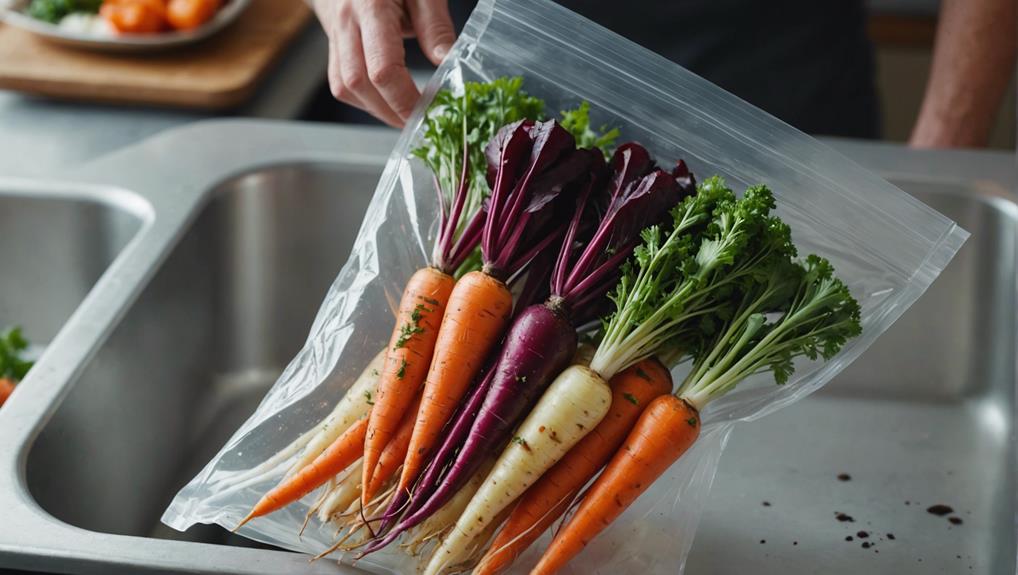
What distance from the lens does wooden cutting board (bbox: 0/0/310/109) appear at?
1507mm

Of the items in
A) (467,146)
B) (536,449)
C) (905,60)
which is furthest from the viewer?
(905,60)

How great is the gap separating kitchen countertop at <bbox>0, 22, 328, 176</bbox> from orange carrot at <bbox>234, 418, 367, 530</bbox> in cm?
66

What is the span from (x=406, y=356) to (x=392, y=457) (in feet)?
0.27

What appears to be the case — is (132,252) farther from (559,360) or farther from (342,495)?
(559,360)

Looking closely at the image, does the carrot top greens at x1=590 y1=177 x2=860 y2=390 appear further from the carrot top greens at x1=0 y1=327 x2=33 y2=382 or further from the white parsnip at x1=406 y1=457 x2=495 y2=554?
the carrot top greens at x1=0 y1=327 x2=33 y2=382

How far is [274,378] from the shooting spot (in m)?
1.24

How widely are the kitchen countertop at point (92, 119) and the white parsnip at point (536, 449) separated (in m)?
0.78

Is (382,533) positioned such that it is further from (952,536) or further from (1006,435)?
(1006,435)

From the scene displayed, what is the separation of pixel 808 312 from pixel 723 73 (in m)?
0.89

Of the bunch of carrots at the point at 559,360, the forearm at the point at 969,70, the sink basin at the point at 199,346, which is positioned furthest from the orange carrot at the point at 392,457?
the forearm at the point at 969,70

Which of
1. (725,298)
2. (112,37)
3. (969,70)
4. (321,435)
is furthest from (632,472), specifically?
(112,37)

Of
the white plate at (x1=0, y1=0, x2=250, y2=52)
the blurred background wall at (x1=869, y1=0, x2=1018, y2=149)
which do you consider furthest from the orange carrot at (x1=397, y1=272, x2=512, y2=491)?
the blurred background wall at (x1=869, y1=0, x2=1018, y2=149)

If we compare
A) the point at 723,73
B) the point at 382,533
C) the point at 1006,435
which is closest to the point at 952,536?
the point at 1006,435

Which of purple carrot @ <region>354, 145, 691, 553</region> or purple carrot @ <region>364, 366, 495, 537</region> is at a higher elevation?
purple carrot @ <region>354, 145, 691, 553</region>
